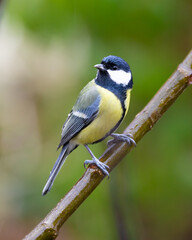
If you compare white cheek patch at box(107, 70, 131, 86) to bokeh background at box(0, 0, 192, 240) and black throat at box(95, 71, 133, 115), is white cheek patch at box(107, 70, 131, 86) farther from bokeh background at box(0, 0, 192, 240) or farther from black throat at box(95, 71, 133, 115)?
bokeh background at box(0, 0, 192, 240)

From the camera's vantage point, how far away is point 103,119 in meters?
1.49

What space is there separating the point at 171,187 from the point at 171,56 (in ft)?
1.88

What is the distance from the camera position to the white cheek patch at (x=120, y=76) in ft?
4.66

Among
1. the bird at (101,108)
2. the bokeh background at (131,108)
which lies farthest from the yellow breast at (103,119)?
the bokeh background at (131,108)

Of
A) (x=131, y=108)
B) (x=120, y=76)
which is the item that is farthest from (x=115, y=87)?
(x=131, y=108)

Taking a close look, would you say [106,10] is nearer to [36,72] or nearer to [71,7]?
[71,7]

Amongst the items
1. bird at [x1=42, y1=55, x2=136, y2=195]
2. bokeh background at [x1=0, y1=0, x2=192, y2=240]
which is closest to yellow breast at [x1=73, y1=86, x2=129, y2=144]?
bird at [x1=42, y1=55, x2=136, y2=195]

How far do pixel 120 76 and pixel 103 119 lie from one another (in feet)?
0.57

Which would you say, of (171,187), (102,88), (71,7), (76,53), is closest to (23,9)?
(71,7)

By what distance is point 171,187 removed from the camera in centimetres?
168

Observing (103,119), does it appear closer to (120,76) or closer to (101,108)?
(101,108)

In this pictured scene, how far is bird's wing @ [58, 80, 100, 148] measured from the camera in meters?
1.52

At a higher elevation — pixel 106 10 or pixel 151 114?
pixel 106 10

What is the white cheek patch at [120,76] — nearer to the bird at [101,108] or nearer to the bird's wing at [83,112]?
the bird at [101,108]
